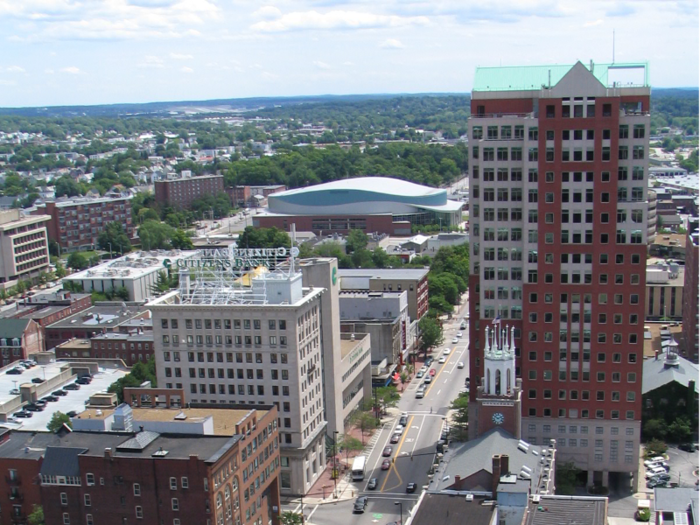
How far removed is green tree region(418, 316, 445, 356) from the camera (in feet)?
574

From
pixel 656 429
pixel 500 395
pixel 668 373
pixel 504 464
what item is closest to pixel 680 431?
pixel 656 429

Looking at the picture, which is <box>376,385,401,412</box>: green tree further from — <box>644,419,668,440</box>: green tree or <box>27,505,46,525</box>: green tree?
<box>27,505,46,525</box>: green tree

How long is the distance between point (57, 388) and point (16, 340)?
36.3 metres

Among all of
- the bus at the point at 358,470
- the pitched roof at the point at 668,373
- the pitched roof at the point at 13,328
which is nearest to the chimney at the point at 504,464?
the bus at the point at 358,470

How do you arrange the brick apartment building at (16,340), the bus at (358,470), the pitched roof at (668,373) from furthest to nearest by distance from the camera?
1. the brick apartment building at (16,340)
2. the pitched roof at (668,373)
3. the bus at (358,470)

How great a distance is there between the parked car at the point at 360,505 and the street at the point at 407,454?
540 mm

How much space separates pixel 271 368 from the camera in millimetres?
112625

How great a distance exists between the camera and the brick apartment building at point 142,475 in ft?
273

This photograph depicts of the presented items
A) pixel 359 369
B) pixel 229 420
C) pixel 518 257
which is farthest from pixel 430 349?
pixel 229 420

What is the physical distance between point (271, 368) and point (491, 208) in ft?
108

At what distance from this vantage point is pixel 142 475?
274 feet

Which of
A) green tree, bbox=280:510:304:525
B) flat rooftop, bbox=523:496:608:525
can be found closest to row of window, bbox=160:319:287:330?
green tree, bbox=280:510:304:525

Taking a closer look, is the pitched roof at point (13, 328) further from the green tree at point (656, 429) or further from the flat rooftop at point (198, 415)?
the green tree at point (656, 429)

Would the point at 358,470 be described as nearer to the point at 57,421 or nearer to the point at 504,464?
the point at 504,464
